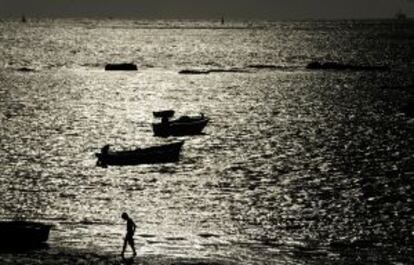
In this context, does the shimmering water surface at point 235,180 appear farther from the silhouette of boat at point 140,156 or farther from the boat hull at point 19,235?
the boat hull at point 19,235

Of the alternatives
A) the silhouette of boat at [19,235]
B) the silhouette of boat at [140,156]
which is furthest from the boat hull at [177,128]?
the silhouette of boat at [19,235]

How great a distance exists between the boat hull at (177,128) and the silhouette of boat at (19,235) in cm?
4963

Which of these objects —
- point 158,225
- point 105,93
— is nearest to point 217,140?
point 158,225

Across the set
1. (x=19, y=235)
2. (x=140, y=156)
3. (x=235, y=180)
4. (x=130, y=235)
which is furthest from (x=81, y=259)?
(x=140, y=156)

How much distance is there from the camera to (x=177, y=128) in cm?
9619

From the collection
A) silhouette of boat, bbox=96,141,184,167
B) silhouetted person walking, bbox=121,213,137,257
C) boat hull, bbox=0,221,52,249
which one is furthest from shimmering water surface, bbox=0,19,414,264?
boat hull, bbox=0,221,52,249

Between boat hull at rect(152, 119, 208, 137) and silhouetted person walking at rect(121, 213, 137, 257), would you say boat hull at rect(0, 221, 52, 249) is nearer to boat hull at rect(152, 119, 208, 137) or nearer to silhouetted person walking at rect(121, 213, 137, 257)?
silhouetted person walking at rect(121, 213, 137, 257)

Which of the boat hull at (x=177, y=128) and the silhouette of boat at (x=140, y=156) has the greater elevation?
the boat hull at (x=177, y=128)

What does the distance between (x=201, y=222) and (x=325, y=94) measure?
93885mm

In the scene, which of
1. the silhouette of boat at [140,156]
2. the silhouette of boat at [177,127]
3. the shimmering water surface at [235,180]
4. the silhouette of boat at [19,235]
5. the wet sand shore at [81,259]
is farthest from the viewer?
the silhouette of boat at [177,127]

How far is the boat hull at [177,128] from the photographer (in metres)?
96.1

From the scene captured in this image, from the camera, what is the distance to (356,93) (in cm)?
14500

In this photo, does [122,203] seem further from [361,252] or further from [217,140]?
[217,140]

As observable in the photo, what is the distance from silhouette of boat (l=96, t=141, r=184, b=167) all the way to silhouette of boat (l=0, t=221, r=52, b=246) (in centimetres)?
2966
